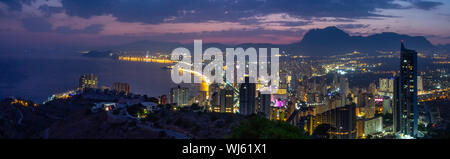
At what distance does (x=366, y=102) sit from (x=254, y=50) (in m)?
7.08

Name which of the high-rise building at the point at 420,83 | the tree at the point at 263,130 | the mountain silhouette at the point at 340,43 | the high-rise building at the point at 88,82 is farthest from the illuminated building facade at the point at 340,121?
the high-rise building at the point at 88,82

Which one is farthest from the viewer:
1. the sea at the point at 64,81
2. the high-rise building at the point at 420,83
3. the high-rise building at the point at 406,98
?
the high-rise building at the point at 420,83

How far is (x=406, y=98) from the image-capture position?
1528cm

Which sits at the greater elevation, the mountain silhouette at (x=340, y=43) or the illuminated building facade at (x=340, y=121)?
the mountain silhouette at (x=340, y=43)

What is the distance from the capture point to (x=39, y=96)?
69.8 ft

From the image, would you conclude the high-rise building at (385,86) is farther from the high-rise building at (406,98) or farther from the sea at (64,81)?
the sea at (64,81)

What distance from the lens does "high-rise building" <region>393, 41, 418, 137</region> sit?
49.0ft

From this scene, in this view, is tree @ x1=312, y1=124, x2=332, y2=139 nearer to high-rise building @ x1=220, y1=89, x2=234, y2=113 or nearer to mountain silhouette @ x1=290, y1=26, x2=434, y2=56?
high-rise building @ x1=220, y1=89, x2=234, y2=113

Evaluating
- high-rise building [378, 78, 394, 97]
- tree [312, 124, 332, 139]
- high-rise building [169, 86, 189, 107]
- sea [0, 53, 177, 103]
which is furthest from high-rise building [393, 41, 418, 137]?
sea [0, 53, 177, 103]

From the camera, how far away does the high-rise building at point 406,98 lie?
14.9 m
